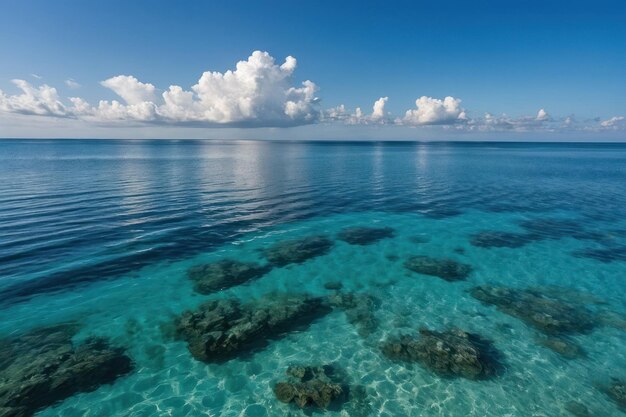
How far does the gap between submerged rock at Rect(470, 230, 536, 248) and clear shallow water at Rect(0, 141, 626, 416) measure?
932 mm

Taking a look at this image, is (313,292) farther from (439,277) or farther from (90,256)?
(90,256)

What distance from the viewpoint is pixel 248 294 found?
2061 centimetres

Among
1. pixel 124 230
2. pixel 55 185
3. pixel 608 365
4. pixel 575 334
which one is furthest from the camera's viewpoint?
pixel 55 185

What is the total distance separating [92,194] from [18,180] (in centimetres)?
2566

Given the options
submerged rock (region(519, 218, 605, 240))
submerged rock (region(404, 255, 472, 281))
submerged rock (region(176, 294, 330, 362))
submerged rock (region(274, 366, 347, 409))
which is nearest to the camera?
submerged rock (region(274, 366, 347, 409))

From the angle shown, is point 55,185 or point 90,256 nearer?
point 90,256

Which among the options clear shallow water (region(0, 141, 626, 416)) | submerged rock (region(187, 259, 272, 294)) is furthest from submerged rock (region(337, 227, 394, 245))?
submerged rock (region(187, 259, 272, 294))

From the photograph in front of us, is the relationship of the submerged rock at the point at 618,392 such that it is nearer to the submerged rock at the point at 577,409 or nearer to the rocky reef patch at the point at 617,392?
the rocky reef patch at the point at 617,392

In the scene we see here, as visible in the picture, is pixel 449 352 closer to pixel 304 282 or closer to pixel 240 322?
pixel 304 282

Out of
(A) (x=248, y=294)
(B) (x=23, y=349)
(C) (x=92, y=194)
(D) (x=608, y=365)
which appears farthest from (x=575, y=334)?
(C) (x=92, y=194)

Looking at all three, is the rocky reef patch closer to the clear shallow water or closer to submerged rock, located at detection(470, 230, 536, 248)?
the clear shallow water

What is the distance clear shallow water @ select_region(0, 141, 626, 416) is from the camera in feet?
42.1

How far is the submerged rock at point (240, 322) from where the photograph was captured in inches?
601

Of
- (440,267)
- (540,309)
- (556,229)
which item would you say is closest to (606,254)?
(556,229)
